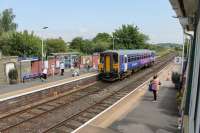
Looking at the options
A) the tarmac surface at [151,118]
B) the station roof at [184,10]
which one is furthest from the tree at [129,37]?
the station roof at [184,10]

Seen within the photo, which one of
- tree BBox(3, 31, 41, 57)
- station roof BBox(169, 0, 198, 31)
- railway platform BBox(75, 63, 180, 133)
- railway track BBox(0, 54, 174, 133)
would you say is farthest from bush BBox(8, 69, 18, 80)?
tree BBox(3, 31, 41, 57)

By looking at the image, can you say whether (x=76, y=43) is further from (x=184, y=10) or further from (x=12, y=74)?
(x=184, y=10)

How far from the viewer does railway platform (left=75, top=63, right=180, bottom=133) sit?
11703 millimetres

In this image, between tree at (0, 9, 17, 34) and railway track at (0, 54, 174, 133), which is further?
tree at (0, 9, 17, 34)

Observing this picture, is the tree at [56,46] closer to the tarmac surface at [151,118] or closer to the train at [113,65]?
the train at [113,65]

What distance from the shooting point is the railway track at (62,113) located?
12805 mm

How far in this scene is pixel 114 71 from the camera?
27281mm

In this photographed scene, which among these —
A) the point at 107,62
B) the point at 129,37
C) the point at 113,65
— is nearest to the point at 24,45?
the point at 107,62

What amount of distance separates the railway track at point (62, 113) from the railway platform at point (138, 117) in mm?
1065

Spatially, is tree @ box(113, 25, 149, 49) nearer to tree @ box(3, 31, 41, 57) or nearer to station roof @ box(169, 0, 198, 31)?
tree @ box(3, 31, 41, 57)

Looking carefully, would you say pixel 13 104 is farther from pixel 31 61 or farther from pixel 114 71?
pixel 114 71

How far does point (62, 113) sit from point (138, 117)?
4.05 m

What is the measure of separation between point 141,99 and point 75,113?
4641 mm

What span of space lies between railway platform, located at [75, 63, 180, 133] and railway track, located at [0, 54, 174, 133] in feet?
3.50
